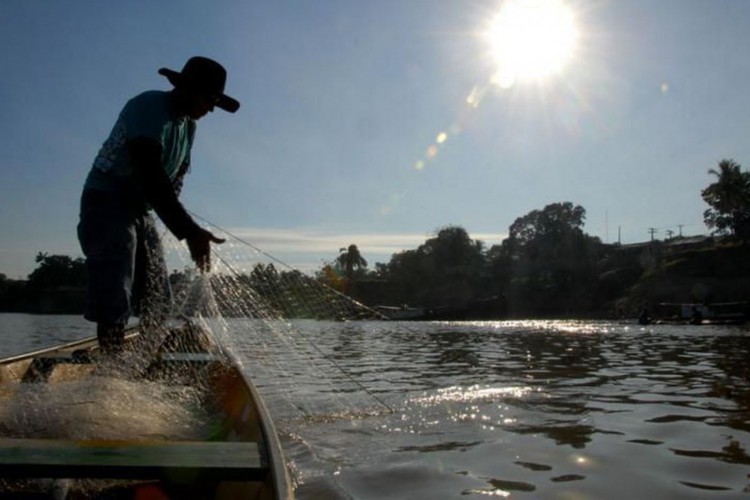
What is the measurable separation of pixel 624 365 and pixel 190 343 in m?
7.76

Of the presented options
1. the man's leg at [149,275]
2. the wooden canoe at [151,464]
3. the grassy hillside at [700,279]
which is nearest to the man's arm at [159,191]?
the man's leg at [149,275]

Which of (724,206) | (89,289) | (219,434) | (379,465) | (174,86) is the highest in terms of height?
(724,206)

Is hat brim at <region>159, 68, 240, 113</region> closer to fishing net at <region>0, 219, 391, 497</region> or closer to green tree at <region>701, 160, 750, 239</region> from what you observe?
fishing net at <region>0, 219, 391, 497</region>

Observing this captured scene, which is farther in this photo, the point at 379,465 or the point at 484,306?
the point at 484,306

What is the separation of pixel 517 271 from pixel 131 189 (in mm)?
87963

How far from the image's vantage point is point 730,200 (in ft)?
208

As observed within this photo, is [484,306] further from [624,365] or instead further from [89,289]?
[89,289]

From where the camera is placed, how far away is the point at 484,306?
80.2 m

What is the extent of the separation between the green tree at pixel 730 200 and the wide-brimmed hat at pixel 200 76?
2759 inches

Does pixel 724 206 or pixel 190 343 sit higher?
pixel 724 206

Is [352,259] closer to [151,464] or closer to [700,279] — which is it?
[700,279]

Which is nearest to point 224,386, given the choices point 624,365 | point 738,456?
point 738,456

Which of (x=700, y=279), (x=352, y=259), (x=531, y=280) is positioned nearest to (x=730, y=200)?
(x=700, y=279)

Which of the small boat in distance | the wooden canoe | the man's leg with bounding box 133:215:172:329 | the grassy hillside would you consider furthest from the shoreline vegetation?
the wooden canoe
